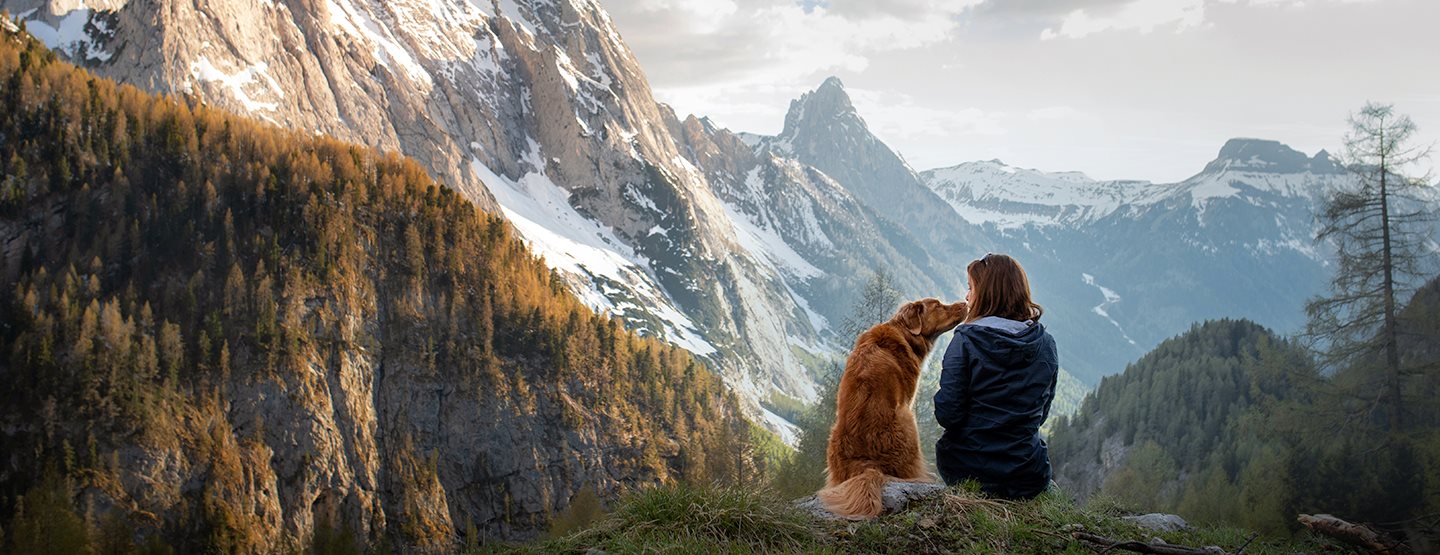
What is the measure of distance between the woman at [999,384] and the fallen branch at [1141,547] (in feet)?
4.14

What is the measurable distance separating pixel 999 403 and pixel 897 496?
4.25 feet

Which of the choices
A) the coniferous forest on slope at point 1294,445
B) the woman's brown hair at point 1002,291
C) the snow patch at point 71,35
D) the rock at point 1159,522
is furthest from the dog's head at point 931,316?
the snow patch at point 71,35

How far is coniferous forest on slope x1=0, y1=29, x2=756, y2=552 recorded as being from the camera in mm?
70188

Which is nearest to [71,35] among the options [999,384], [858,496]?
[858,496]

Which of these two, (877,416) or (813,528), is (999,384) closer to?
(877,416)

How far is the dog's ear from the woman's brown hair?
675mm

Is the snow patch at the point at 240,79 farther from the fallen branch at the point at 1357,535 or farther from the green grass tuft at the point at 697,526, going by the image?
the fallen branch at the point at 1357,535

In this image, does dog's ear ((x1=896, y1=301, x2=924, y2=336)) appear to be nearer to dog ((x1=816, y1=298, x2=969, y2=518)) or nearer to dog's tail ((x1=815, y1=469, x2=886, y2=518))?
dog ((x1=816, y1=298, x2=969, y2=518))

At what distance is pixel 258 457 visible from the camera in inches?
3049

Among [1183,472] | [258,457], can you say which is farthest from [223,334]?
[1183,472]

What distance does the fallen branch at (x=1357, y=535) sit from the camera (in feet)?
24.6

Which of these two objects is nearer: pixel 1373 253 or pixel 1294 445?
pixel 1373 253

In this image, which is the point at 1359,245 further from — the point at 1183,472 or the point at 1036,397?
the point at 1183,472

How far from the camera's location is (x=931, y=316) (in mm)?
7984
